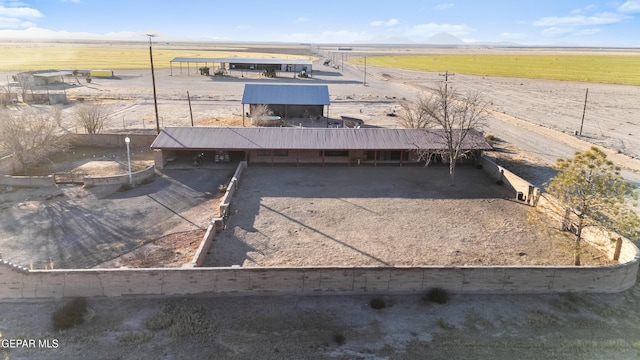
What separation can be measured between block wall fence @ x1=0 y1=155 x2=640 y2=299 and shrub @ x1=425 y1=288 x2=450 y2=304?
1.06 feet

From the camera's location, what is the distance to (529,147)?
44.8 m

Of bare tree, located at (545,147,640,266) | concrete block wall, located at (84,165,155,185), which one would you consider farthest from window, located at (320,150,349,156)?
bare tree, located at (545,147,640,266)

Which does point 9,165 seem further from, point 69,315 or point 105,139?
point 69,315

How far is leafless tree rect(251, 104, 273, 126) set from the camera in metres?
48.2

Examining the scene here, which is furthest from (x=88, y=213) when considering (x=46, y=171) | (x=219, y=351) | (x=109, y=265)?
(x=219, y=351)

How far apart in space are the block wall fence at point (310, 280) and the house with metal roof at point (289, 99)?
34.8m

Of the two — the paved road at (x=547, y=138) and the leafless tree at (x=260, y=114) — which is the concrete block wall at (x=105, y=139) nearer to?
the leafless tree at (x=260, y=114)

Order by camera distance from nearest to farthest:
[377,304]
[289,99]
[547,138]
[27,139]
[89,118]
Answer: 1. [377,304]
2. [27,139]
3. [89,118]
4. [547,138]
5. [289,99]

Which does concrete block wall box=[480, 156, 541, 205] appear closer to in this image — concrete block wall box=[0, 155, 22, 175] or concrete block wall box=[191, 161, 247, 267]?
concrete block wall box=[191, 161, 247, 267]

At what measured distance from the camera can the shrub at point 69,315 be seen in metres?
Result: 16.3

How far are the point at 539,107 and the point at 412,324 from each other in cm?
6506

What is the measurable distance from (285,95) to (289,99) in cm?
115

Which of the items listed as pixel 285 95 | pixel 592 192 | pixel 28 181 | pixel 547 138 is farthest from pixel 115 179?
pixel 547 138

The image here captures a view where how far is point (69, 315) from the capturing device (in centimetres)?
1664
